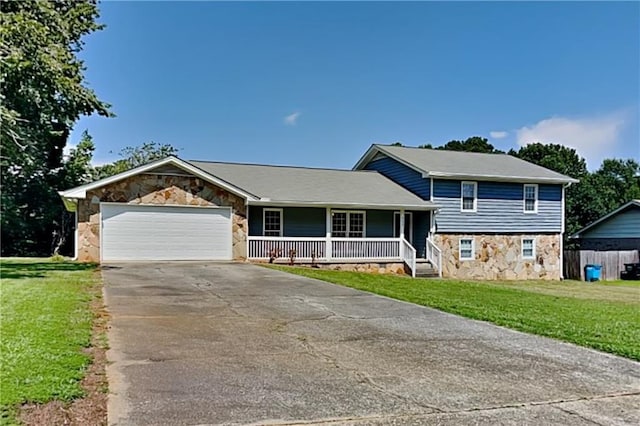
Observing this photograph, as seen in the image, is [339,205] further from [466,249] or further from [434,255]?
[466,249]

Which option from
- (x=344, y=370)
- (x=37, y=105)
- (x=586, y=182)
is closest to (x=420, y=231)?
(x=37, y=105)

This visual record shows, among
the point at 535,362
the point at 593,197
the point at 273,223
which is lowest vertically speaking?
the point at 535,362

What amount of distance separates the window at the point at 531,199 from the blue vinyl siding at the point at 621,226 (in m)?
7.73

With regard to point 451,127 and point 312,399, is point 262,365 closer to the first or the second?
point 312,399

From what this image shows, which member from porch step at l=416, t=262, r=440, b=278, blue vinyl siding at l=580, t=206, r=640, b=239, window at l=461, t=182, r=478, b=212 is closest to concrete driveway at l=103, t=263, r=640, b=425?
porch step at l=416, t=262, r=440, b=278

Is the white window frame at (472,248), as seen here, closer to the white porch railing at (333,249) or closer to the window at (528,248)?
the window at (528,248)

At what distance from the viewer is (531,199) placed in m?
25.8

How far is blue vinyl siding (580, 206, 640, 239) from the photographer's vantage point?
29.8 meters

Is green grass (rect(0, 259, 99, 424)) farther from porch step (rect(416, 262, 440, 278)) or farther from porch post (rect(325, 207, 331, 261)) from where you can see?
porch step (rect(416, 262, 440, 278))

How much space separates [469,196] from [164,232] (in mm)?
13007

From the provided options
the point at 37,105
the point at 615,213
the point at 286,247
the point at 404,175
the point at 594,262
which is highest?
the point at 37,105

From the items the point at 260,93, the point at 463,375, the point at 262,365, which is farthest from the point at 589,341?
the point at 260,93

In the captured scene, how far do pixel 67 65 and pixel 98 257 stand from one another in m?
6.42

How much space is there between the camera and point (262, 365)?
563 cm
